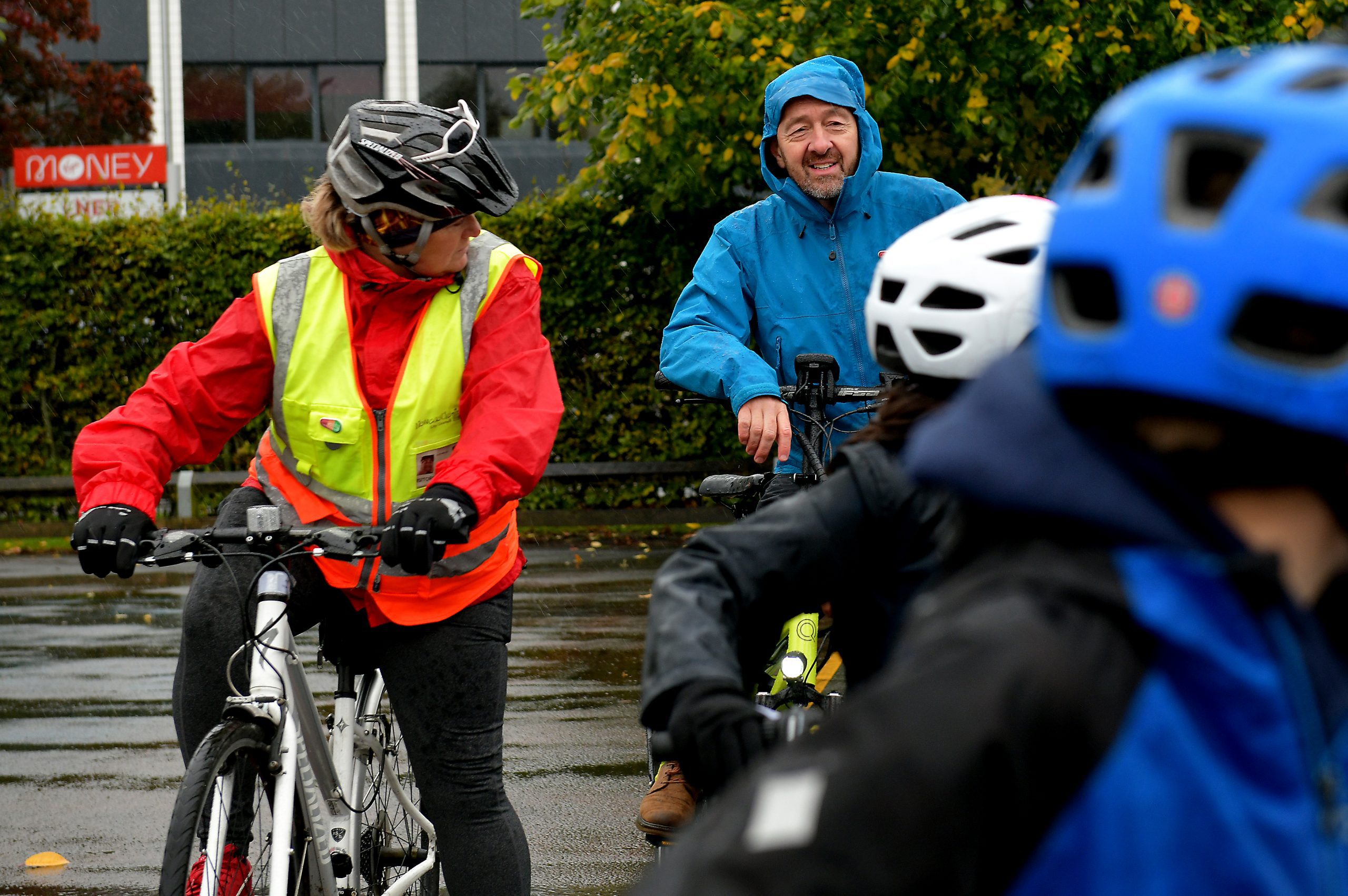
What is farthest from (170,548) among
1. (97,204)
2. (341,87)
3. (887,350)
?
(341,87)

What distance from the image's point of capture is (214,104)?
1383 inches

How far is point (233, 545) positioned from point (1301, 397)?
2853 mm

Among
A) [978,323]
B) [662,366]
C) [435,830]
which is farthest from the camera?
[662,366]

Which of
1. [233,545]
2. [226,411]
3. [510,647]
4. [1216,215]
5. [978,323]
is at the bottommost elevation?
[510,647]

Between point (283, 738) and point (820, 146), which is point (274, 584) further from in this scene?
point (820, 146)

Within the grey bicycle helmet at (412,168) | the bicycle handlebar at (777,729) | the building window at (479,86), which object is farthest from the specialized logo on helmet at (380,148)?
the building window at (479,86)

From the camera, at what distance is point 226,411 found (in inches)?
157

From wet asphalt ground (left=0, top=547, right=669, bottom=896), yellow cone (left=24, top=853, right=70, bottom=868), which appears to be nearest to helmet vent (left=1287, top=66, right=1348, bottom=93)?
wet asphalt ground (left=0, top=547, right=669, bottom=896)

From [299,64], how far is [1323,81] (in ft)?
116

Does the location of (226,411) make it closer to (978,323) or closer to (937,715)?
(978,323)

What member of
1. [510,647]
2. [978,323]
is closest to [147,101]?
[510,647]

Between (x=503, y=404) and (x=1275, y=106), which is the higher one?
(x=1275, y=106)

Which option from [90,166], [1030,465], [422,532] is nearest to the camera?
[1030,465]

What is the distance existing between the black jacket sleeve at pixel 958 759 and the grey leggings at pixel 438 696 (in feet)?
8.95
